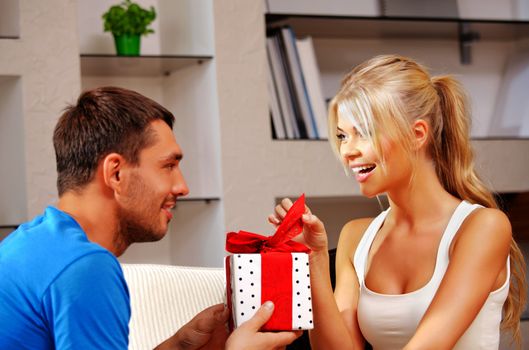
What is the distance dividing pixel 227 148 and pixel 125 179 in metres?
1.47

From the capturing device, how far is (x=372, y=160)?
1804mm

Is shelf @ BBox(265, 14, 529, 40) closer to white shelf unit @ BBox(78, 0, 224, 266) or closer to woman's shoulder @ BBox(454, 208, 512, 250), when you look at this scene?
white shelf unit @ BBox(78, 0, 224, 266)

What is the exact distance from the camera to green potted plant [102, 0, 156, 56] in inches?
114

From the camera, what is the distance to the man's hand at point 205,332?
1573 millimetres

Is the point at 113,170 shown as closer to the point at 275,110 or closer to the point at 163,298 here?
the point at 163,298

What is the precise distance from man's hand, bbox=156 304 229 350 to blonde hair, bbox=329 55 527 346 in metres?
0.48

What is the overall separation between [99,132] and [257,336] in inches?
15.8

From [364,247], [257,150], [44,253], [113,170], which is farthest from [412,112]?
[257,150]

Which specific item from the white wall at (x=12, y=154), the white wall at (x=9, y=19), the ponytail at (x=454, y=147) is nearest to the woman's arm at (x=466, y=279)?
the ponytail at (x=454, y=147)

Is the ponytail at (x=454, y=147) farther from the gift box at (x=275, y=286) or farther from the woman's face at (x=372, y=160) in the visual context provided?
the gift box at (x=275, y=286)

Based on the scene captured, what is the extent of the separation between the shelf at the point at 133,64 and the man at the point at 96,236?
142 centimetres

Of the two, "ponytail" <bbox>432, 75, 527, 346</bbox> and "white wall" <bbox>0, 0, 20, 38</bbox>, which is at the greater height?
"white wall" <bbox>0, 0, 20, 38</bbox>

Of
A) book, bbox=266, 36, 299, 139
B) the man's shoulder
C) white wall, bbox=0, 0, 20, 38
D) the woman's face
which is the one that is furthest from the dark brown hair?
book, bbox=266, 36, 299, 139

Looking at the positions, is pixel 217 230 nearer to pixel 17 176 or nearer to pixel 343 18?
pixel 17 176
